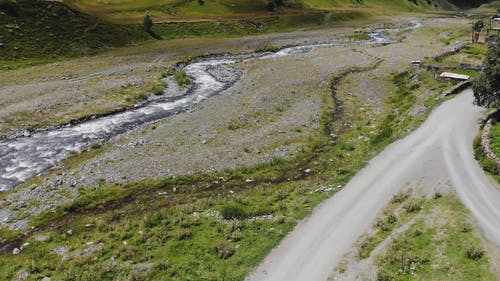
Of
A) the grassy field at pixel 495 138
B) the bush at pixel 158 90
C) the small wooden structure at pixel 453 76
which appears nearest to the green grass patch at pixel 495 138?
the grassy field at pixel 495 138

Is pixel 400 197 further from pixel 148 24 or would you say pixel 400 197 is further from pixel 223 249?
pixel 148 24

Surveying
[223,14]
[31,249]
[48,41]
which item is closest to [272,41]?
[223,14]

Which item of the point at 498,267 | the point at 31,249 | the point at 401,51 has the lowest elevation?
the point at 31,249

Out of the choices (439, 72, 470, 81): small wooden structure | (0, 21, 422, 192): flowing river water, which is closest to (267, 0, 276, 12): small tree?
(0, 21, 422, 192): flowing river water

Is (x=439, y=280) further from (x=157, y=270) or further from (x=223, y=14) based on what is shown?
(x=223, y=14)

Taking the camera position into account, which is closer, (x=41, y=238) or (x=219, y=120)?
(x=41, y=238)

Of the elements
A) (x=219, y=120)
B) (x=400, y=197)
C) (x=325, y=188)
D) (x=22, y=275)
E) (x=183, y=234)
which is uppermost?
(x=219, y=120)

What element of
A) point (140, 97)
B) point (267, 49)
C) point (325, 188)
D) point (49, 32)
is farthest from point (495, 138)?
point (49, 32)

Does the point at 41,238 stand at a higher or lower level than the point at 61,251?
higher
